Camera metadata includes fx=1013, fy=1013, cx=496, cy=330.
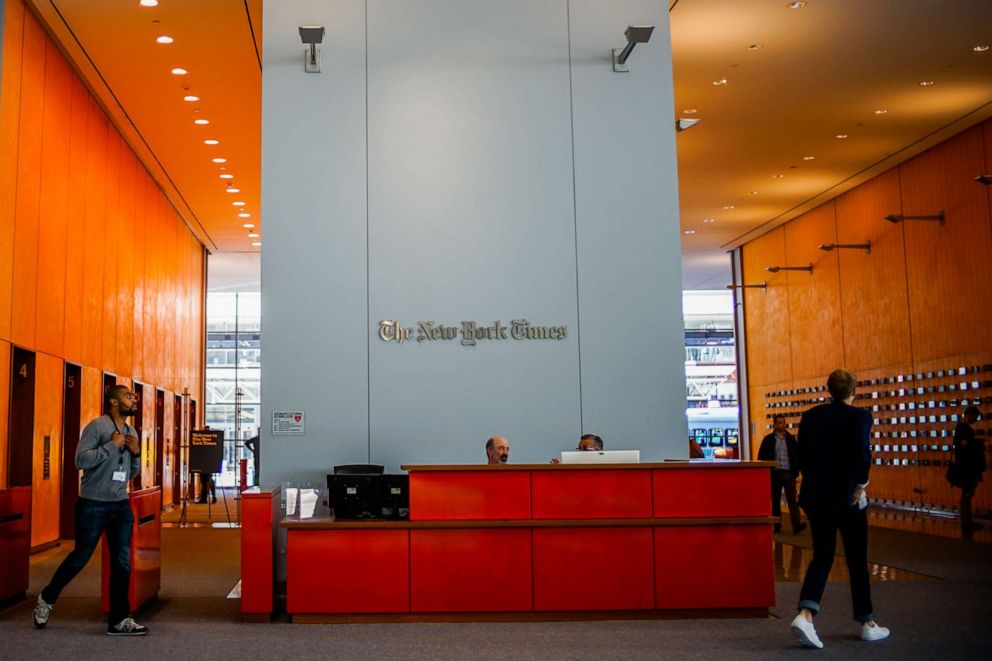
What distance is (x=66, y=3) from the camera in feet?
34.2

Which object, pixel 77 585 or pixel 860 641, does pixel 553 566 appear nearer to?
pixel 860 641

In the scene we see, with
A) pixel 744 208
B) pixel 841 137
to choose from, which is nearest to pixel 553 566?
pixel 841 137

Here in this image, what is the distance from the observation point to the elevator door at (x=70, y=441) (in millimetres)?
12383

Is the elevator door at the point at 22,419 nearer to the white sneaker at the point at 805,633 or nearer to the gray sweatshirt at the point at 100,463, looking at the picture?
the gray sweatshirt at the point at 100,463

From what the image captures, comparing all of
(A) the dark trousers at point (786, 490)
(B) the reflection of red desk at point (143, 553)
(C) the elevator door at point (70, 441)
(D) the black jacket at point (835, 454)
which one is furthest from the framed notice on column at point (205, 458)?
(D) the black jacket at point (835, 454)

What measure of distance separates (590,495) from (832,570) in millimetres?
3573

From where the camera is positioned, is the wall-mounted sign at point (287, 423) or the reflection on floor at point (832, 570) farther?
the reflection on floor at point (832, 570)

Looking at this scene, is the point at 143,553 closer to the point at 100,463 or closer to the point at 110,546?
the point at 110,546

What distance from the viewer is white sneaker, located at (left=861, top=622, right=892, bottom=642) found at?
231 inches

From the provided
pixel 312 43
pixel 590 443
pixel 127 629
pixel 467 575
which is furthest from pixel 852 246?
pixel 127 629

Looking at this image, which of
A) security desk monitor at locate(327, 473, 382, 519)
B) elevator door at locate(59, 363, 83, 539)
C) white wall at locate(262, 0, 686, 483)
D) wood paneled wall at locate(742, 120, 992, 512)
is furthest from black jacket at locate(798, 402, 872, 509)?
wood paneled wall at locate(742, 120, 992, 512)

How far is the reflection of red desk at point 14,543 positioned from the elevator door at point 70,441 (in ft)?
15.3

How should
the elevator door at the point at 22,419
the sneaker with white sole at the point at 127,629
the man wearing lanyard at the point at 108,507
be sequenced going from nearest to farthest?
the sneaker with white sole at the point at 127,629 < the man wearing lanyard at the point at 108,507 < the elevator door at the point at 22,419

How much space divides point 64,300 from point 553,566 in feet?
26.5
